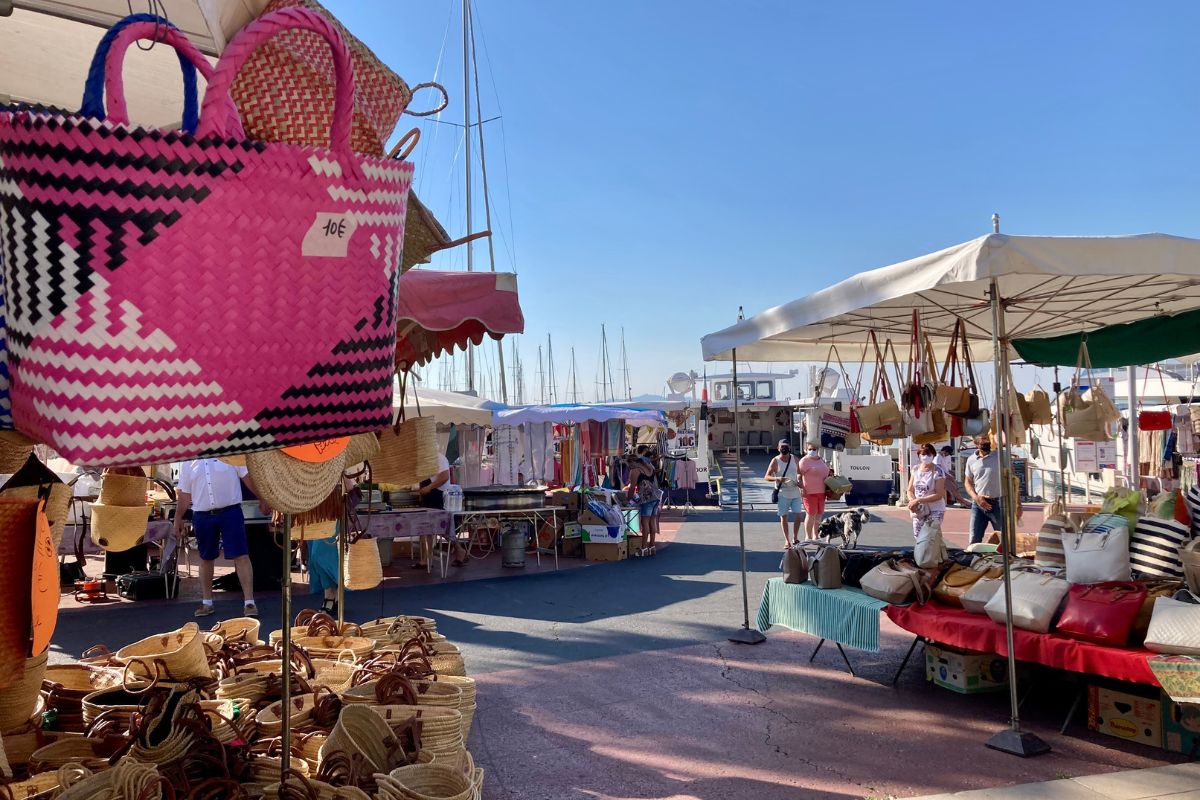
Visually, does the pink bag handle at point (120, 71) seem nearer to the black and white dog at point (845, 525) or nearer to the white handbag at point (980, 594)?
the white handbag at point (980, 594)

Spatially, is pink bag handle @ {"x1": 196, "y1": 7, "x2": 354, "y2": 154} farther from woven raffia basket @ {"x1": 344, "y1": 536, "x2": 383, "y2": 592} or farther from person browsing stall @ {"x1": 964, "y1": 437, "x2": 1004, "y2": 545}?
person browsing stall @ {"x1": 964, "y1": 437, "x2": 1004, "y2": 545}

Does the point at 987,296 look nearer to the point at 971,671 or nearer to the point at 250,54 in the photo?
the point at 971,671

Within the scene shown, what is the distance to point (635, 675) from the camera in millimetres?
6305

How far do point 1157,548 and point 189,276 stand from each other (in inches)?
229

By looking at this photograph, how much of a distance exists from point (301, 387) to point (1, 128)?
50cm

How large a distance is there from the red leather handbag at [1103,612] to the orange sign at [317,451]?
14.1ft

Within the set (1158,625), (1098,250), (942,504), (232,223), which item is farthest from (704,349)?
(232,223)

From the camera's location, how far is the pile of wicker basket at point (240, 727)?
2.70 m

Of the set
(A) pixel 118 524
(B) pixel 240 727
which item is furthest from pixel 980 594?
(A) pixel 118 524

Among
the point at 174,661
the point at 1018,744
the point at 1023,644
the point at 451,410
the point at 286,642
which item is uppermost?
the point at 451,410

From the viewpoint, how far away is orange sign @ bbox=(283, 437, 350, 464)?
2.34 metres

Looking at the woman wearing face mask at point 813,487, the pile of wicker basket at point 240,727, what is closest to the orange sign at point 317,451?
the pile of wicker basket at point 240,727

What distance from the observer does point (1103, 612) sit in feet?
15.5

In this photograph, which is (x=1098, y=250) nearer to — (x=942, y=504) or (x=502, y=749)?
(x=502, y=749)
